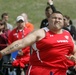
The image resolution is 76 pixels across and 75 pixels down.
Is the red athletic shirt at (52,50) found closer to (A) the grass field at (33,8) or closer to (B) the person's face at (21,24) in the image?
(B) the person's face at (21,24)

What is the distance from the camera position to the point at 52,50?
6.98 meters

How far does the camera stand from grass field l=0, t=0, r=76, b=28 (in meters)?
29.5

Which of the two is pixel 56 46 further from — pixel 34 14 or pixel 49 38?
pixel 34 14

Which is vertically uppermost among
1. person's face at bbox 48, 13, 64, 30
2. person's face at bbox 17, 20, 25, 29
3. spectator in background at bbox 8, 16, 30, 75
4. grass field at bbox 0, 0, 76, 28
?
person's face at bbox 48, 13, 64, 30

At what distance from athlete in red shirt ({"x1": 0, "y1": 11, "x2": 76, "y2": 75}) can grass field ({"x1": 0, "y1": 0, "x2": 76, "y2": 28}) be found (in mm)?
21139

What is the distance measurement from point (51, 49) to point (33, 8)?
24.3 m

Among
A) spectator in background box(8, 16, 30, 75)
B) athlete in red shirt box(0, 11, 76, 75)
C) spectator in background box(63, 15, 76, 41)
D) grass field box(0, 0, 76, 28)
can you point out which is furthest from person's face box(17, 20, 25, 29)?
grass field box(0, 0, 76, 28)

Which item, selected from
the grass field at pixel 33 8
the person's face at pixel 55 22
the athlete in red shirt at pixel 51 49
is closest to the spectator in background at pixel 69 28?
the athlete in red shirt at pixel 51 49

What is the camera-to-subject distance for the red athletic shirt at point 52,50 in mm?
6945

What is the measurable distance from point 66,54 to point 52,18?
26.2 inches

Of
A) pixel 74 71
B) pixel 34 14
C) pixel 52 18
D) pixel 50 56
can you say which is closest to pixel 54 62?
pixel 50 56

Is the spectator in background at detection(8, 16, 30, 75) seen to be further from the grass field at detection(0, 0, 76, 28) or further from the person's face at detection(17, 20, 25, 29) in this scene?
the grass field at detection(0, 0, 76, 28)

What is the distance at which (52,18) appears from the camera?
7078 millimetres

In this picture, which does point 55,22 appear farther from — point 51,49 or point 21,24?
point 21,24
